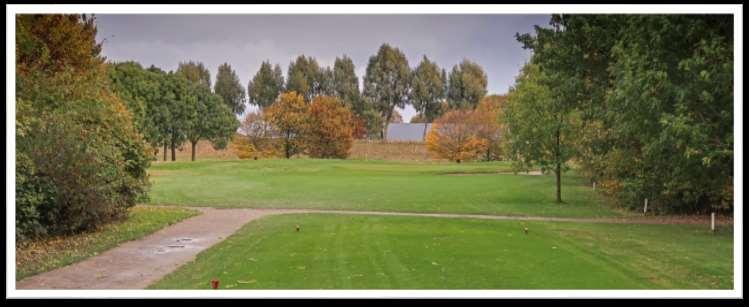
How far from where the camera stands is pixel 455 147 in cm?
6681

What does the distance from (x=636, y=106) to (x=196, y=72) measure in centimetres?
6494

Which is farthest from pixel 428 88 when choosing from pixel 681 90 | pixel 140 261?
pixel 140 261

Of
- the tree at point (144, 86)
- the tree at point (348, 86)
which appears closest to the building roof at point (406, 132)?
the tree at point (348, 86)

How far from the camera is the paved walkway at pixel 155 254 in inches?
470

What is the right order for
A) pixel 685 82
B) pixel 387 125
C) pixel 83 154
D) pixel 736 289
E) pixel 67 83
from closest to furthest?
pixel 736 289 → pixel 685 82 → pixel 83 154 → pixel 67 83 → pixel 387 125

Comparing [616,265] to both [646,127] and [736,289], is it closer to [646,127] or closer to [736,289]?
[736,289]

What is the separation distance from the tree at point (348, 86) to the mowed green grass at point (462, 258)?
2252 inches

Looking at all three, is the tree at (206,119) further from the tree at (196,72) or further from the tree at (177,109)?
the tree at (196,72)

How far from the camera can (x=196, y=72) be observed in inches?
3004

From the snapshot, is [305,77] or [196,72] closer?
[196,72]

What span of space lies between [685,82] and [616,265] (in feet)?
15.9

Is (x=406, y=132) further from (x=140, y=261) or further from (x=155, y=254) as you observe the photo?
(x=140, y=261)

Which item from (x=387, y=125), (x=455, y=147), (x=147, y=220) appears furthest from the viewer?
(x=387, y=125)

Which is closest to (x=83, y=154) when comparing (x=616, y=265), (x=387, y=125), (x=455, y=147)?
(x=616, y=265)
